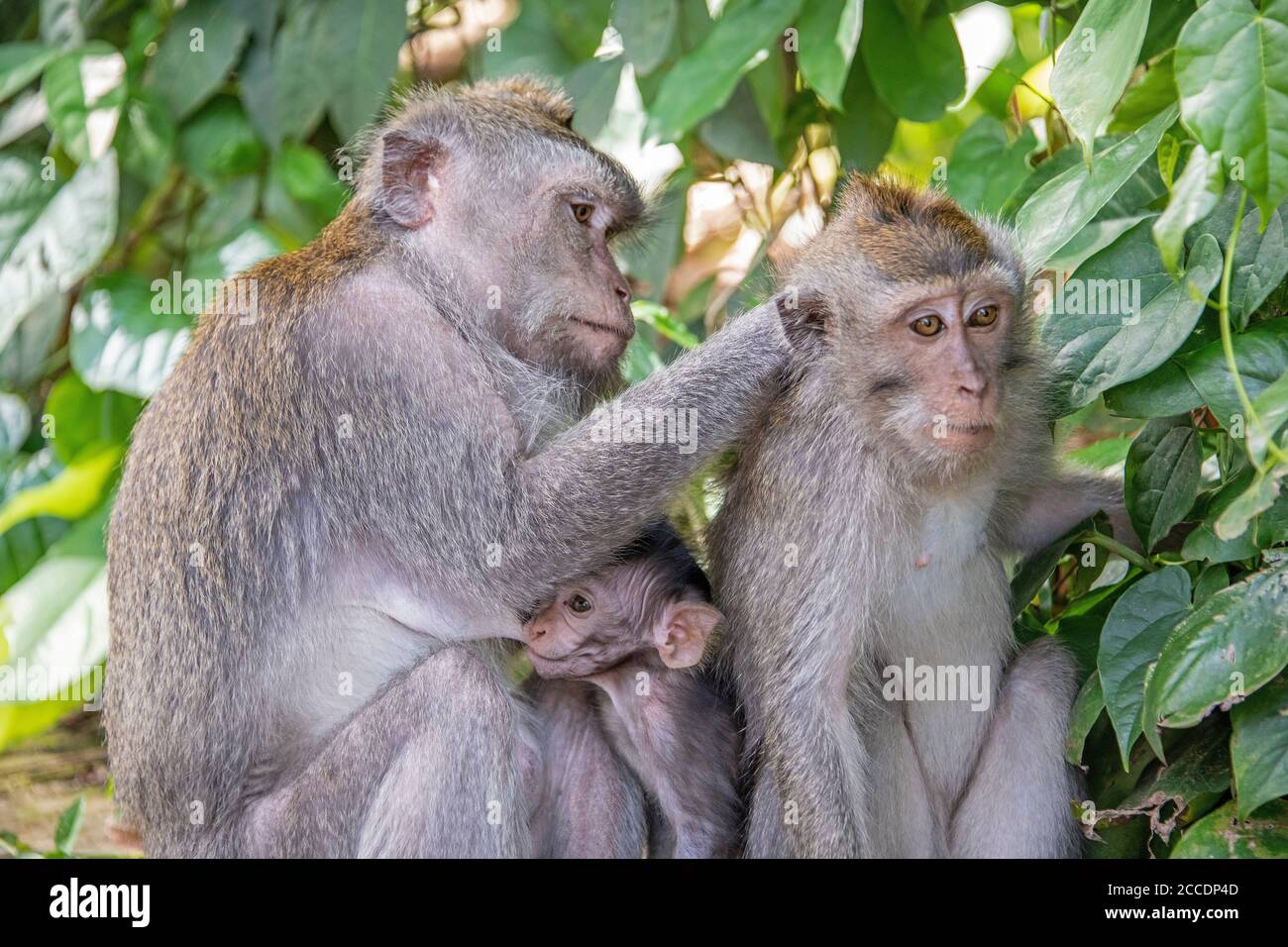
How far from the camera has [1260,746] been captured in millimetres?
3598

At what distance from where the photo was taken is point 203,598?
14.2 ft

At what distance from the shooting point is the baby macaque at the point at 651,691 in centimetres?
438

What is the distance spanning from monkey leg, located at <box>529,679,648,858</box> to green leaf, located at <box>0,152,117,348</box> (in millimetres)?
3621

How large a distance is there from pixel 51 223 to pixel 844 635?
4599mm

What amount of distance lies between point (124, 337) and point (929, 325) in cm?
401

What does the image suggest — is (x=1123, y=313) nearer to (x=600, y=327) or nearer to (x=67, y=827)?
(x=600, y=327)

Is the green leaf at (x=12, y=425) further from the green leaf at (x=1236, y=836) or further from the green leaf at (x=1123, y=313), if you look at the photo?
the green leaf at (x=1236, y=836)

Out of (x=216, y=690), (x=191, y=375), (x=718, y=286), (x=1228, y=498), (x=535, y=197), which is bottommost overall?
(x=216, y=690)

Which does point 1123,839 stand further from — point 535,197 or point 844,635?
point 535,197

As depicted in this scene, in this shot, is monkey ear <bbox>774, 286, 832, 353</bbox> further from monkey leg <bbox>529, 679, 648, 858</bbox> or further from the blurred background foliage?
monkey leg <bbox>529, 679, 648, 858</bbox>

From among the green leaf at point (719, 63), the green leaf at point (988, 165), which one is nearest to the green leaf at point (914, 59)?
the green leaf at point (988, 165)

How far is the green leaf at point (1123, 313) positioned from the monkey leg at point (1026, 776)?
0.80m
